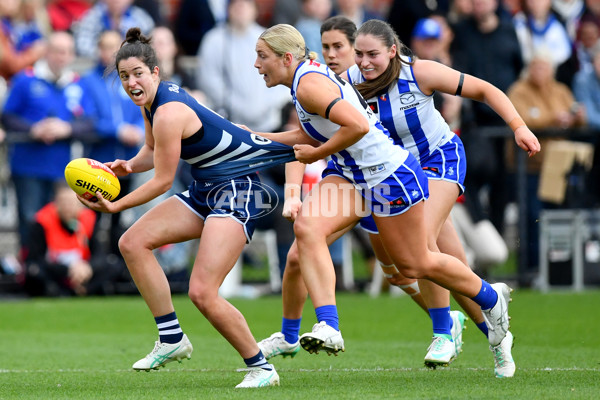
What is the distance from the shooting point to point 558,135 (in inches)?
481

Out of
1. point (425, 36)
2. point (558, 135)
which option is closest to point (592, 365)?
point (425, 36)

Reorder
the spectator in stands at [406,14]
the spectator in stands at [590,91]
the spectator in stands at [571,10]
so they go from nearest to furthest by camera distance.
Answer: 1. the spectator in stands at [590,91]
2. the spectator in stands at [406,14]
3. the spectator in stands at [571,10]

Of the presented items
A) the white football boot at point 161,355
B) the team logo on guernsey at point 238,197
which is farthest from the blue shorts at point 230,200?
the white football boot at point 161,355

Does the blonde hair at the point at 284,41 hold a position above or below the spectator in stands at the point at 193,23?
below

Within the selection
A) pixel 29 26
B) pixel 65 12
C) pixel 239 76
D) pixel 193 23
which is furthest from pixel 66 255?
pixel 65 12

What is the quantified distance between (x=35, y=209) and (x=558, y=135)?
19.5 ft

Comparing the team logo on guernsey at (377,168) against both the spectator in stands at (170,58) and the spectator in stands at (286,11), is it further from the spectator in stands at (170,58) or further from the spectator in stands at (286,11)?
the spectator in stands at (286,11)

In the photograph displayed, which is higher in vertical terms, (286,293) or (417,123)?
(417,123)

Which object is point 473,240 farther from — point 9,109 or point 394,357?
point 9,109

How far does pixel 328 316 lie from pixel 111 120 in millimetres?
6716

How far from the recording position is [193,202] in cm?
627

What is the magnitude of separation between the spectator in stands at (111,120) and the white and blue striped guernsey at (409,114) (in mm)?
5577

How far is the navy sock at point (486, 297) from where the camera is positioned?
6.30 meters

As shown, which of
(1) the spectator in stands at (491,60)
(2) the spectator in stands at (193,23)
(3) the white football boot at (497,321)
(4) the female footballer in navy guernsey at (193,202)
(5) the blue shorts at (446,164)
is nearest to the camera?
(4) the female footballer in navy guernsey at (193,202)
